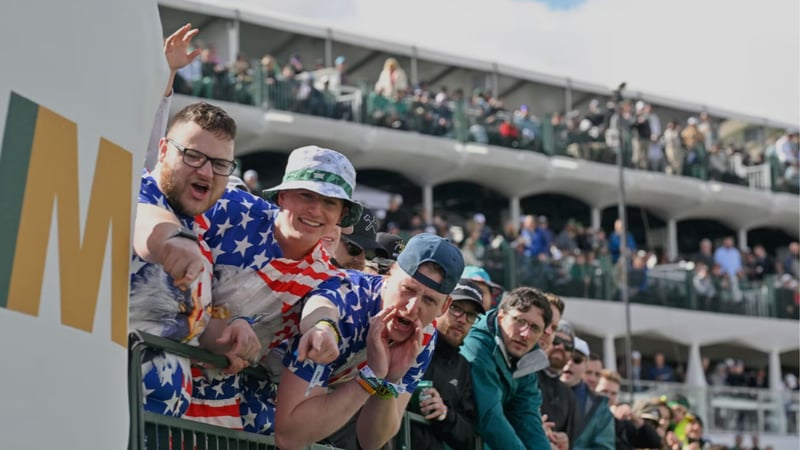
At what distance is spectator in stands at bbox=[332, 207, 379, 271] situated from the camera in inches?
256

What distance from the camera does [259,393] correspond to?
5098mm

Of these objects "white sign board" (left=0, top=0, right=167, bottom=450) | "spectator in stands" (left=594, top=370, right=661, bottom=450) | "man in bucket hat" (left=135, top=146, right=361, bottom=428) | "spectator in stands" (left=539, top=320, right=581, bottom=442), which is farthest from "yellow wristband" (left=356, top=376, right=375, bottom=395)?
"spectator in stands" (left=594, top=370, right=661, bottom=450)

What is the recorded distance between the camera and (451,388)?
679 centimetres

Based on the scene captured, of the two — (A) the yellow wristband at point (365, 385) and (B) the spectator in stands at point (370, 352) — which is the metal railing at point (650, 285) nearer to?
(B) the spectator in stands at point (370, 352)

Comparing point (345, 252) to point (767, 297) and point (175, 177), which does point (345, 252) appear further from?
point (767, 297)

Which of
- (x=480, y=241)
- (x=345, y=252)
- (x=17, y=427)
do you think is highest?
(x=480, y=241)

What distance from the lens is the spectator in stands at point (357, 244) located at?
256 inches

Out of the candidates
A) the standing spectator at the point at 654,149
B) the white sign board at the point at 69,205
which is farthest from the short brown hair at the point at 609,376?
the standing spectator at the point at 654,149

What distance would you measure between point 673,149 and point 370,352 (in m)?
31.9

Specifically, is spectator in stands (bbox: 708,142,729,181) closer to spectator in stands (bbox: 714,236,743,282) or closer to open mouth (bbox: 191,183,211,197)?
spectator in stands (bbox: 714,236,743,282)

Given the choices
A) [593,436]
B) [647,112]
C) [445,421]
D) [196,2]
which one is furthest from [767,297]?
[445,421]

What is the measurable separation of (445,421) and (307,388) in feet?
6.38

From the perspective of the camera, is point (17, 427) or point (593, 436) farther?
point (593, 436)

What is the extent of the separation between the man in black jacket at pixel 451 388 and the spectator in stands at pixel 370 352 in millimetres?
1154
